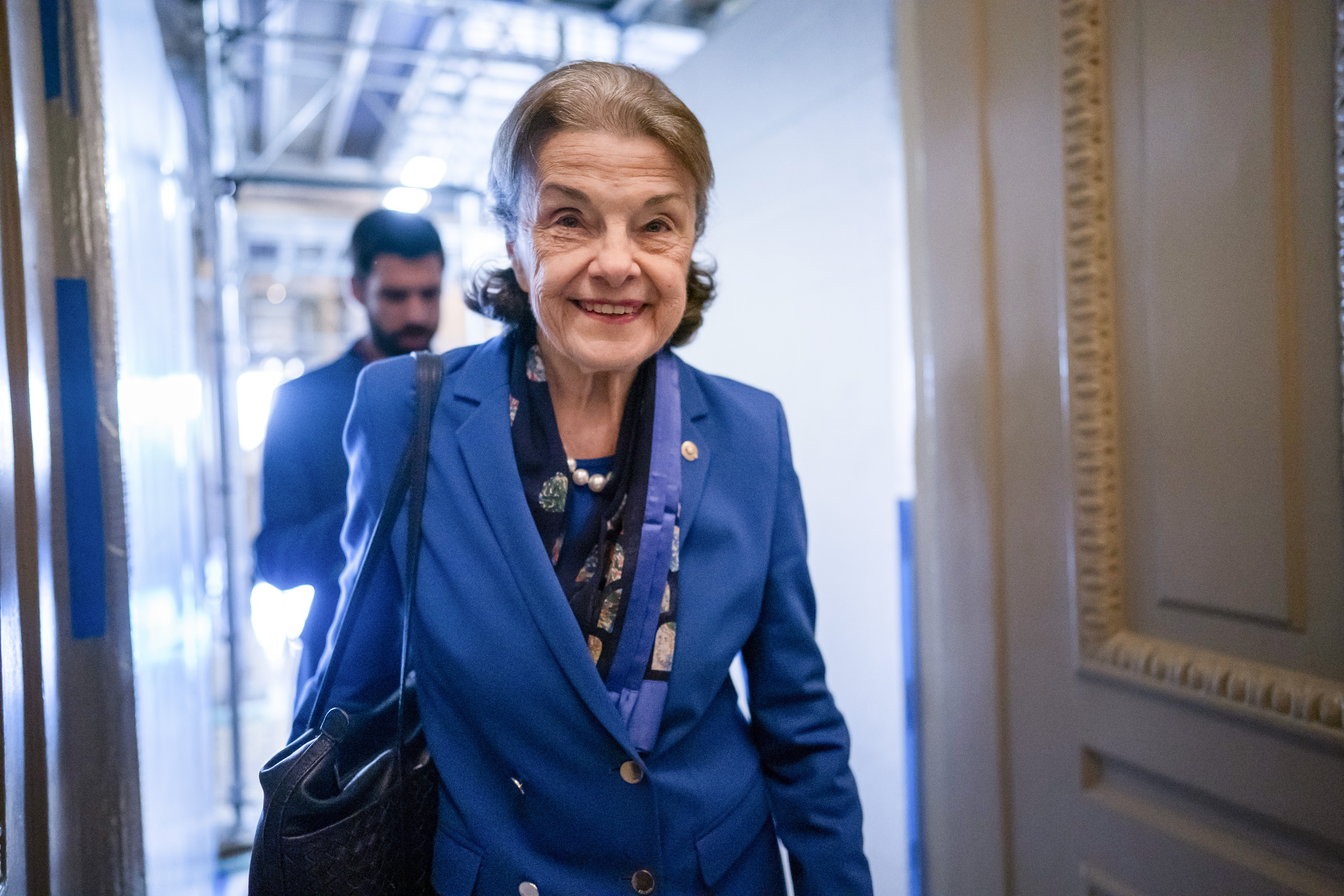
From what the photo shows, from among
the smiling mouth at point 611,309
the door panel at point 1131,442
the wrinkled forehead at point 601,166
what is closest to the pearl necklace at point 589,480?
the smiling mouth at point 611,309

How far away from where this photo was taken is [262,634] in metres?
4.16

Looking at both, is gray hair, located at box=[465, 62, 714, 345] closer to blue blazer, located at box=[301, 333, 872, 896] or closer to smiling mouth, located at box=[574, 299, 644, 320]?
smiling mouth, located at box=[574, 299, 644, 320]

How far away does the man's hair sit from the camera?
1956 mm

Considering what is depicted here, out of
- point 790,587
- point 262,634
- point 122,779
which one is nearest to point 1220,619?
point 790,587

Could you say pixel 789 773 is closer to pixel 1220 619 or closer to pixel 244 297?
pixel 1220 619

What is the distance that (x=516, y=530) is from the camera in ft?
3.23

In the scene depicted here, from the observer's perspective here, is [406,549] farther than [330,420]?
No

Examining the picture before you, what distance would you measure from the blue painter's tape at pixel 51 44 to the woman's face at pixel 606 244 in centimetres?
67

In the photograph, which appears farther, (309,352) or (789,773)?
(309,352)

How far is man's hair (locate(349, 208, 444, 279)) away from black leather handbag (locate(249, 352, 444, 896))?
3.31 ft

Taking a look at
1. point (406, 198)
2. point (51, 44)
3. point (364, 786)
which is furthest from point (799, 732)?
point (406, 198)

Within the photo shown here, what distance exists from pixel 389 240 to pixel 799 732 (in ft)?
4.91

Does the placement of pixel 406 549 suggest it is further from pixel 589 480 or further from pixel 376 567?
pixel 589 480

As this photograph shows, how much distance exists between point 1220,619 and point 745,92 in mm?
1800
